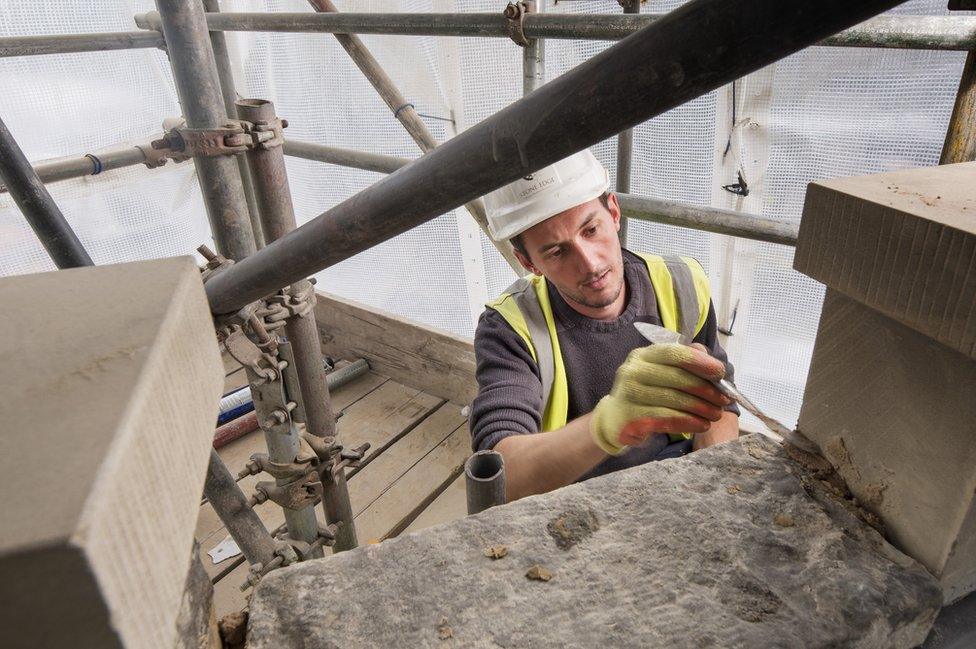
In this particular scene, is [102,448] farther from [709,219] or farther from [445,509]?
[445,509]

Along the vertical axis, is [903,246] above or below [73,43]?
below

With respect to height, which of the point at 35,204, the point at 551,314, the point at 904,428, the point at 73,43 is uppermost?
the point at 73,43

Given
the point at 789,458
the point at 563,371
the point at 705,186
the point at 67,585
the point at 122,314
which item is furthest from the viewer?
the point at 705,186

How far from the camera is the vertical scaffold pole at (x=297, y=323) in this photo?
1.54m

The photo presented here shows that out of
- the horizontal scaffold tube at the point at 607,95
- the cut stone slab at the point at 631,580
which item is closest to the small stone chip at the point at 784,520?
the cut stone slab at the point at 631,580

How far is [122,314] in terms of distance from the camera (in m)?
0.49

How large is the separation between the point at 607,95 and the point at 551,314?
163 cm

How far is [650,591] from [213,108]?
1384 mm

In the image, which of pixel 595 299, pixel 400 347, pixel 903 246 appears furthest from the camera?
pixel 400 347

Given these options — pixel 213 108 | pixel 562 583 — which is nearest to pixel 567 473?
pixel 562 583

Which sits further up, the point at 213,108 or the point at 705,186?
the point at 213,108

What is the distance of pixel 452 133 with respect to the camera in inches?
114

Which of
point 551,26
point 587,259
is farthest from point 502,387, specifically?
point 551,26

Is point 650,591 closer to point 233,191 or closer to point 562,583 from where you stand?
point 562,583
